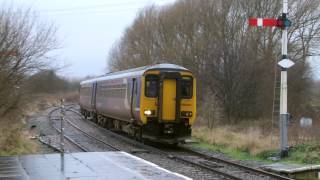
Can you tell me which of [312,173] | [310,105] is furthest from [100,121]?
[312,173]

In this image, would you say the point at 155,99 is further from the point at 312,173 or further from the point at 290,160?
the point at 312,173

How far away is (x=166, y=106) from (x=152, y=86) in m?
0.95

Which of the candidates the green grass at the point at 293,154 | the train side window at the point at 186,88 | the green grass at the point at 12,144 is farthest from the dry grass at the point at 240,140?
the green grass at the point at 12,144

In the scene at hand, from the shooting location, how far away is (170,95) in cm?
2136

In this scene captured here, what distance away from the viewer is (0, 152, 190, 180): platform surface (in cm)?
1145

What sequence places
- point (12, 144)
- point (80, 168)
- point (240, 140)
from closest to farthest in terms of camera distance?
point (80, 168) → point (12, 144) → point (240, 140)

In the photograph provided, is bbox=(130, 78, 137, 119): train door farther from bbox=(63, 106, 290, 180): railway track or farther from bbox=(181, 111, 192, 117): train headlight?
bbox=(181, 111, 192, 117): train headlight

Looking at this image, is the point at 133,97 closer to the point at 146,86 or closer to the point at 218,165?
the point at 146,86

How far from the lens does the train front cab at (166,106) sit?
21.1m

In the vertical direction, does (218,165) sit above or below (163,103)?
below

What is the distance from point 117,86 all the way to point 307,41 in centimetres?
1871

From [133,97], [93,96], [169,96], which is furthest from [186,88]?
[93,96]

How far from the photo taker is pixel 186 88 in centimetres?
2169

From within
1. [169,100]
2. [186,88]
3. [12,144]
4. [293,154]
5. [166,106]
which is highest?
[186,88]
